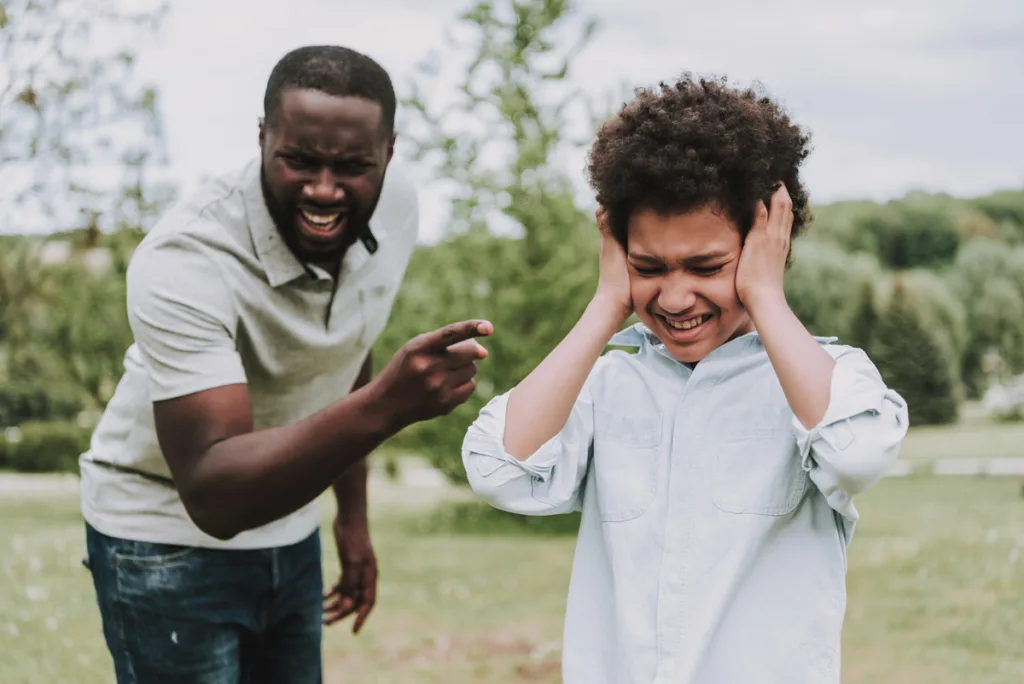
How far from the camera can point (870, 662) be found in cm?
638

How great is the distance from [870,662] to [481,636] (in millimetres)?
2368

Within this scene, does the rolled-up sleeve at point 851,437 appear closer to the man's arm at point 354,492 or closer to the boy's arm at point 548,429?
the boy's arm at point 548,429

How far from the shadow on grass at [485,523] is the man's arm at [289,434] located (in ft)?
30.1

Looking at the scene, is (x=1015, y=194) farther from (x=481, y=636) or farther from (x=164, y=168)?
(x=481, y=636)

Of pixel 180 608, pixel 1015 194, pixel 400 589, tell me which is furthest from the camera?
pixel 1015 194

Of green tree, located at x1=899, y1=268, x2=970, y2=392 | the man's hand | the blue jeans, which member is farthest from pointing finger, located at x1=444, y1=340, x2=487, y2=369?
green tree, located at x1=899, y1=268, x2=970, y2=392

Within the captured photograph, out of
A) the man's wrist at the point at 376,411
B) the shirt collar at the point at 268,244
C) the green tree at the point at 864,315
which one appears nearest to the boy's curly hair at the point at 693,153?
the man's wrist at the point at 376,411

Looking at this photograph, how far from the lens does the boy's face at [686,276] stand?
2133 mm

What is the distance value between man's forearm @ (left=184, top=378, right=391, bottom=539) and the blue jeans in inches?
16.8

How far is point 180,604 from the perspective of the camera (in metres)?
2.91

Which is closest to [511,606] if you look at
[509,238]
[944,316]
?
[509,238]

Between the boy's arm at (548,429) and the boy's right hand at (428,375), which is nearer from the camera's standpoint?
the boy's arm at (548,429)

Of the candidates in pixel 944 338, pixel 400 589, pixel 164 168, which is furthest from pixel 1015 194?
pixel 400 589

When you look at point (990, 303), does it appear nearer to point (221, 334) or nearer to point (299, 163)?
point (299, 163)
